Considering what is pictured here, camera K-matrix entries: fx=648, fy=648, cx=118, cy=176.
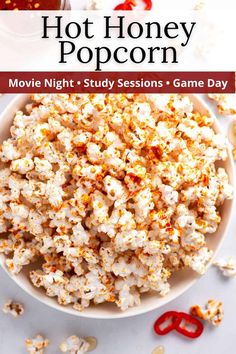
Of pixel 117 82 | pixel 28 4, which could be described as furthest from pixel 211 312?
pixel 28 4

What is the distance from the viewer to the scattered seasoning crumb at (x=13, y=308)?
2.24 m

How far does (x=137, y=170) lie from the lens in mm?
1741

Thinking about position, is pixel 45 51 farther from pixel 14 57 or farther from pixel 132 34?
pixel 132 34

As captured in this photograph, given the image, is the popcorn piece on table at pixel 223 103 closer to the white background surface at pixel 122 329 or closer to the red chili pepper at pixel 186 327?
the white background surface at pixel 122 329

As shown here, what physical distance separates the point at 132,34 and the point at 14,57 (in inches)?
16.6

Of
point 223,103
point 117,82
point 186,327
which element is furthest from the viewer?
point 186,327

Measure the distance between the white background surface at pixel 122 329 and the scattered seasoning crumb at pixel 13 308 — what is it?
0.9 inches

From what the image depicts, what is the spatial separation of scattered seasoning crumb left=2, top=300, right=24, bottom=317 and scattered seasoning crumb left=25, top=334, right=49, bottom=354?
107 millimetres

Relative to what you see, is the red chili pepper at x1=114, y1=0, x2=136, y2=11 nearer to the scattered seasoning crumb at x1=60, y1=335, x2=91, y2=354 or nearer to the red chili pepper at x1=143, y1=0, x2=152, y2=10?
the red chili pepper at x1=143, y1=0, x2=152, y2=10

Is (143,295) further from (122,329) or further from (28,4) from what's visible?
(28,4)

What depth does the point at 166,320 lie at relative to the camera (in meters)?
2.28

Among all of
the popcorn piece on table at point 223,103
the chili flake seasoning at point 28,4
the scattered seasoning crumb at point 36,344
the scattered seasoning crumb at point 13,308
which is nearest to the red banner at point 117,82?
the popcorn piece on table at point 223,103

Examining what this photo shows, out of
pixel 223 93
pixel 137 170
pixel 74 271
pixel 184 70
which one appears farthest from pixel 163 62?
pixel 74 271

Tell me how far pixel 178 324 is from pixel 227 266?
0.88ft
